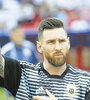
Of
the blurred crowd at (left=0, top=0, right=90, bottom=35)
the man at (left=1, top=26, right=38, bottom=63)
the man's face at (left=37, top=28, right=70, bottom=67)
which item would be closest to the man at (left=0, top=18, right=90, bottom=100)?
the man's face at (left=37, top=28, right=70, bottom=67)

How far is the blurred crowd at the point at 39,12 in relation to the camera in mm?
10953

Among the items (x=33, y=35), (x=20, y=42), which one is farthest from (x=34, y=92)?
(x=33, y=35)

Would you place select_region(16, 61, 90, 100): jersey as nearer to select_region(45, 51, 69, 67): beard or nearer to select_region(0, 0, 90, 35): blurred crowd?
select_region(45, 51, 69, 67): beard

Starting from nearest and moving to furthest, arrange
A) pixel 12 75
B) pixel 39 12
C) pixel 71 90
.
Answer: pixel 71 90, pixel 12 75, pixel 39 12

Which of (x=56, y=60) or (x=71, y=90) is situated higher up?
(x=56, y=60)

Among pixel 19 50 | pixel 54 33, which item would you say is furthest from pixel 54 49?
pixel 19 50

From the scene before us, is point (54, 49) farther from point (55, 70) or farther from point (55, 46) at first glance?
point (55, 70)

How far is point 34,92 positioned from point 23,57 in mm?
3585

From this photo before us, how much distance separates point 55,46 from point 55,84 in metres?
0.29

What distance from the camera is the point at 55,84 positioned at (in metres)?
2.88

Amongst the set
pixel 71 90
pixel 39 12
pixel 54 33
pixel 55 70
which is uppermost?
pixel 54 33

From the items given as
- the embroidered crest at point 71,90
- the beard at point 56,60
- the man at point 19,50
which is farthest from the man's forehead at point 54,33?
the man at point 19,50

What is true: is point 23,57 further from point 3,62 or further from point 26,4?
point 26,4

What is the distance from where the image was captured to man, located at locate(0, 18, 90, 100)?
9.33 ft
